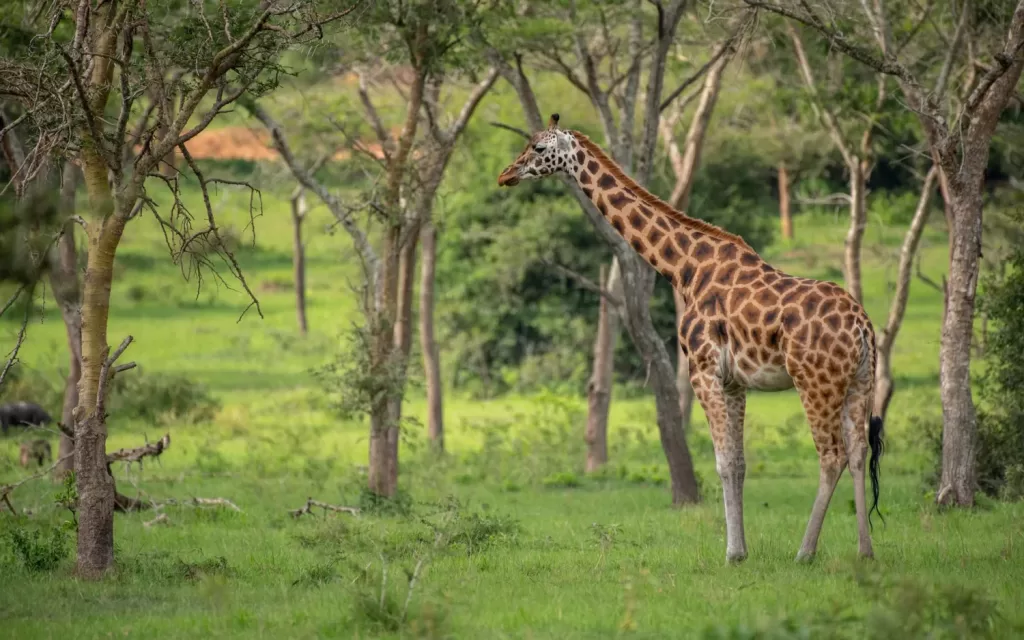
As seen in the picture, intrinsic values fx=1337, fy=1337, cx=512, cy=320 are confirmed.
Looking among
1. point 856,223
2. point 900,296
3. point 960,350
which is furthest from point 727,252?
point 856,223

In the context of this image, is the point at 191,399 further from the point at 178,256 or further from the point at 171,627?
the point at 171,627

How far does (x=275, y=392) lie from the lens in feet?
103

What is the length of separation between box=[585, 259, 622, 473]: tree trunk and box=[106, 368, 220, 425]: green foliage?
28.7 feet

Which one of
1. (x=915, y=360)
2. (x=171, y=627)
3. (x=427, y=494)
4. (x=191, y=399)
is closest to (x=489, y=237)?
(x=191, y=399)

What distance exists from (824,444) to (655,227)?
253 cm

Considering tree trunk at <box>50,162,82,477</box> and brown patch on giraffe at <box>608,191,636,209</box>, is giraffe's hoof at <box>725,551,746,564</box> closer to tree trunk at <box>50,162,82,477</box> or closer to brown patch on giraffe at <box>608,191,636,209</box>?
brown patch on giraffe at <box>608,191,636,209</box>

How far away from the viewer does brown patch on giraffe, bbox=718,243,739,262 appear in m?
11.1

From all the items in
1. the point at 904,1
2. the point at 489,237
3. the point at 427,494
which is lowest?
the point at 427,494

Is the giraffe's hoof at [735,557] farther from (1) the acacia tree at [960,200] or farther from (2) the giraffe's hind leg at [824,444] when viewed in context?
(1) the acacia tree at [960,200]

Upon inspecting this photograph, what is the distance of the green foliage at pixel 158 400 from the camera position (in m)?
24.6

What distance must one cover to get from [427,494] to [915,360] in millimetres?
20506

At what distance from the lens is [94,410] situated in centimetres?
971

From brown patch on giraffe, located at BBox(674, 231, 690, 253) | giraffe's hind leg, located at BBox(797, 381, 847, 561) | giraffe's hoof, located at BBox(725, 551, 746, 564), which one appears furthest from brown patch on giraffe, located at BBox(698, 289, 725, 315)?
giraffe's hoof, located at BBox(725, 551, 746, 564)

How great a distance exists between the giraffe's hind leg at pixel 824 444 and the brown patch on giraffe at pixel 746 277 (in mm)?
989
